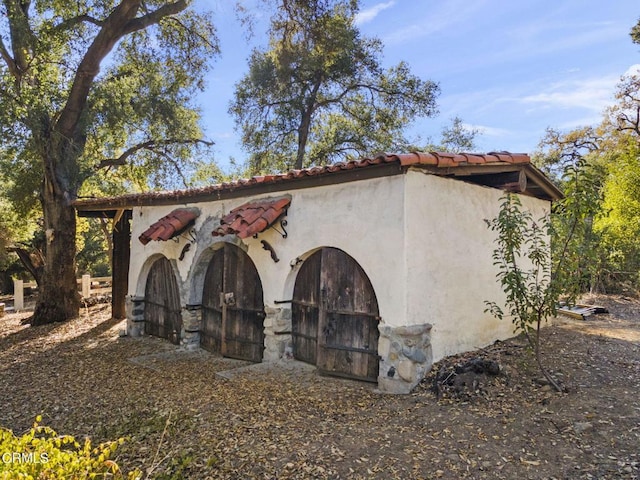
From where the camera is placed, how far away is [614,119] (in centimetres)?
1897

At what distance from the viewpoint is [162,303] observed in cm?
882

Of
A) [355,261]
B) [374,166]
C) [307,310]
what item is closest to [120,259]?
[307,310]

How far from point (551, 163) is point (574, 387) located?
21416mm

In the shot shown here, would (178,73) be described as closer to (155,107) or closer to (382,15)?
(155,107)

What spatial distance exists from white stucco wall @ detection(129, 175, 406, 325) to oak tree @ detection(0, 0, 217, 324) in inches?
189

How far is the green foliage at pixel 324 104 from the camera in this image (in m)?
15.0

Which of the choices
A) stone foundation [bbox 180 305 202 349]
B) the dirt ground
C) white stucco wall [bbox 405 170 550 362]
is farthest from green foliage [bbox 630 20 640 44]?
stone foundation [bbox 180 305 202 349]

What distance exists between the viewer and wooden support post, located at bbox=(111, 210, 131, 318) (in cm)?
1086

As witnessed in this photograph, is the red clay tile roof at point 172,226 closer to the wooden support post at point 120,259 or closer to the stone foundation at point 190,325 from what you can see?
the stone foundation at point 190,325

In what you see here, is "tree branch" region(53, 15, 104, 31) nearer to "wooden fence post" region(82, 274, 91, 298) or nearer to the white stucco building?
the white stucco building

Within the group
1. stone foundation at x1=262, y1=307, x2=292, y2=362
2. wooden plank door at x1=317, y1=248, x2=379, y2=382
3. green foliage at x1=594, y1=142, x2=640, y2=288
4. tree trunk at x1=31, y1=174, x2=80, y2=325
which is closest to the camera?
wooden plank door at x1=317, y1=248, x2=379, y2=382

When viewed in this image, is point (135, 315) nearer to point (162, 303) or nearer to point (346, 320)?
point (162, 303)

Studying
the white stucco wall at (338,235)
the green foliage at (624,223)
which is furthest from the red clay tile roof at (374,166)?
the green foliage at (624,223)

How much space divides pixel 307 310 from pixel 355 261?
124cm
